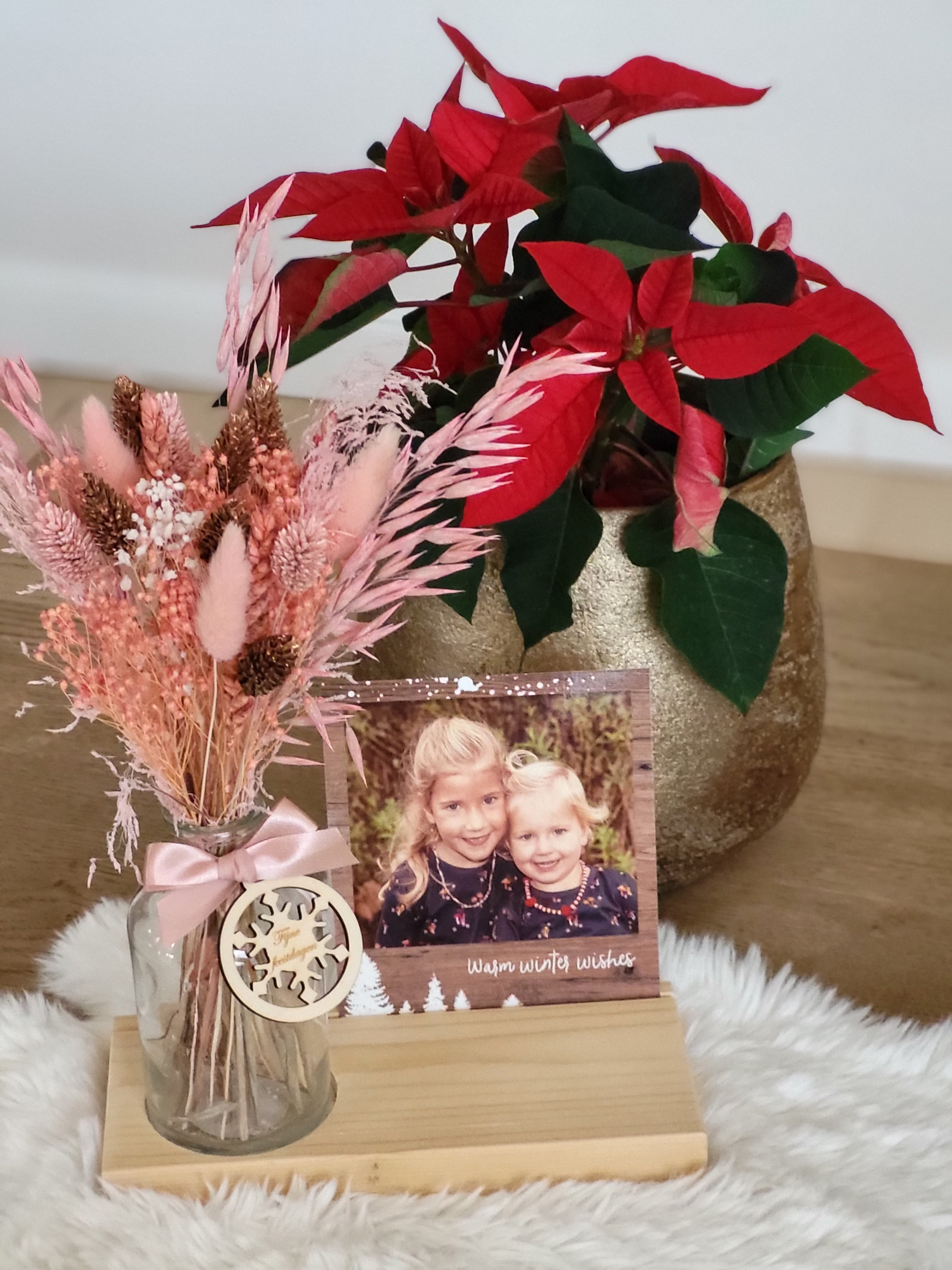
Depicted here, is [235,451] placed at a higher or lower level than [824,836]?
higher

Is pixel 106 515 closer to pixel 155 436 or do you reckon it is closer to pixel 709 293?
pixel 155 436

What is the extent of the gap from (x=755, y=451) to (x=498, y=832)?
0.23 metres

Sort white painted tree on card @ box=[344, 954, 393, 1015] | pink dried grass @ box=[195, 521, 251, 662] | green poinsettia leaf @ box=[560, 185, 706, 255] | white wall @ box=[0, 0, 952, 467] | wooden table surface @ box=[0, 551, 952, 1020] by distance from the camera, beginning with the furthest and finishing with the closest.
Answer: white wall @ box=[0, 0, 952, 467] < wooden table surface @ box=[0, 551, 952, 1020] < white painted tree on card @ box=[344, 954, 393, 1015] < green poinsettia leaf @ box=[560, 185, 706, 255] < pink dried grass @ box=[195, 521, 251, 662]

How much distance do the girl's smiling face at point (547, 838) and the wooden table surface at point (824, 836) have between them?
0.17m

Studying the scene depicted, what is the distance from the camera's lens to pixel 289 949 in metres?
0.61

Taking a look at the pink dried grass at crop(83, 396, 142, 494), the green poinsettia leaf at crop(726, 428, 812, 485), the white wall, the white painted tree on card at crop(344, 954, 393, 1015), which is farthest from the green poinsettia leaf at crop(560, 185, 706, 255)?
the white wall

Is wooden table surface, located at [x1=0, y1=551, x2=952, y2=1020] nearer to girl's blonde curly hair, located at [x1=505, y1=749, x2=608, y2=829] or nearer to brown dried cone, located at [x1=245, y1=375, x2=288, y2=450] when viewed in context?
girl's blonde curly hair, located at [x1=505, y1=749, x2=608, y2=829]

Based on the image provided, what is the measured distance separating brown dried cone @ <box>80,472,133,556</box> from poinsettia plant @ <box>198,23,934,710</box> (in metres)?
0.13

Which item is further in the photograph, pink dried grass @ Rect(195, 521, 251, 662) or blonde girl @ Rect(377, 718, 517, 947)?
blonde girl @ Rect(377, 718, 517, 947)

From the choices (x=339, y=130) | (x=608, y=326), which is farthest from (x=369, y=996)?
(x=339, y=130)

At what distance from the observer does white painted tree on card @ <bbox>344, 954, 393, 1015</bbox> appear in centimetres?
70

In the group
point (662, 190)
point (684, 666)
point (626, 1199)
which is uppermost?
point (662, 190)

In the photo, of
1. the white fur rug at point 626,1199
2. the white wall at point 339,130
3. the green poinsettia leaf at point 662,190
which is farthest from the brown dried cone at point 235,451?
the white wall at point 339,130

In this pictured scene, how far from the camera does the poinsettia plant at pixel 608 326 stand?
58 centimetres
